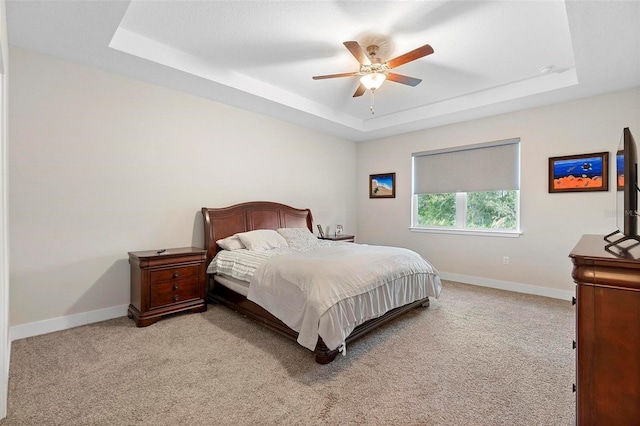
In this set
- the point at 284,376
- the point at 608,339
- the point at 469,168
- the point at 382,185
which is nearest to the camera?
the point at 608,339

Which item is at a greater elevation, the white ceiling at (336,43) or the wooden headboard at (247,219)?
the white ceiling at (336,43)

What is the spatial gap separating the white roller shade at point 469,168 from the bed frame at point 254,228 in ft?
7.26

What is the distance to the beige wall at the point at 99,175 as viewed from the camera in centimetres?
271

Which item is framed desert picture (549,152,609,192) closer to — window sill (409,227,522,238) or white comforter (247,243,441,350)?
window sill (409,227,522,238)

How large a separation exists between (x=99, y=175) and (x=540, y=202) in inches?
219

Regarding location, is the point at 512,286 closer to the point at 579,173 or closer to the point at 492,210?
the point at 492,210

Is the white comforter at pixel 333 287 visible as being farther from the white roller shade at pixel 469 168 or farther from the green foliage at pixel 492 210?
the white roller shade at pixel 469 168

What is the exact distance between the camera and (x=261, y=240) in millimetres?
3781

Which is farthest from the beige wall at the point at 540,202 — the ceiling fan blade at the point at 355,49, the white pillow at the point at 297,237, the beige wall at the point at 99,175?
the beige wall at the point at 99,175

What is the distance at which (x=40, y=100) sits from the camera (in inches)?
109

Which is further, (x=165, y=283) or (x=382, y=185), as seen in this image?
(x=382, y=185)

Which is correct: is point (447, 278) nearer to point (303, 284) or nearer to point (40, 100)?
point (303, 284)

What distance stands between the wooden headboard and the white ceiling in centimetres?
149

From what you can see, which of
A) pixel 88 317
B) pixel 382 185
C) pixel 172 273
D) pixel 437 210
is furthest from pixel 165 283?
pixel 437 210
